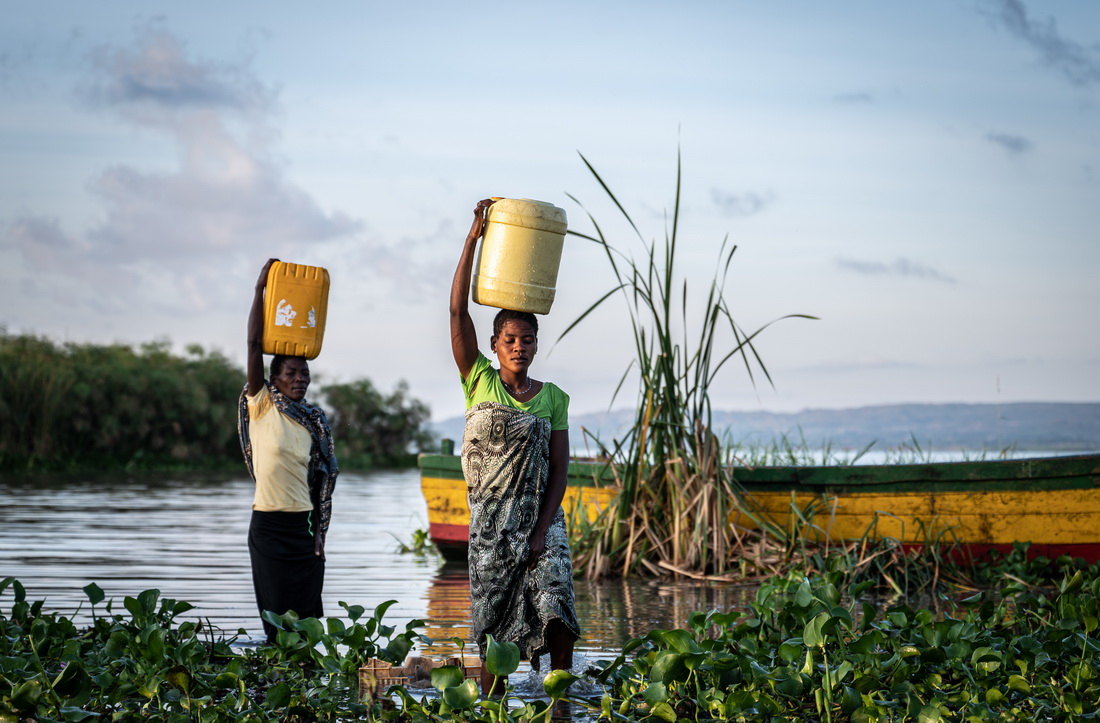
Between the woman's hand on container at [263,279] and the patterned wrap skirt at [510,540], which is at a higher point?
the woman's hand on container at [263,279]

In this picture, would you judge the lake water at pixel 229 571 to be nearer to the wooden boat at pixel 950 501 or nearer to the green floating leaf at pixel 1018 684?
the wooden boat at pixel 950 501

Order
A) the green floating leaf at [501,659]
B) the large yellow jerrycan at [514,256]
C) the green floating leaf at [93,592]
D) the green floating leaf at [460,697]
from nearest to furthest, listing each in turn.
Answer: the green floating leaf at [460,697], the green floating leaf at [501,659], the large yellow jerrycan at [514,256], the green floating leaf at [93,592]

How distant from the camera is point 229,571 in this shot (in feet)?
25.3

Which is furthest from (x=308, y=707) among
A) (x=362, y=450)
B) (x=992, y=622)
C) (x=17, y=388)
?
(x=362, y=450)

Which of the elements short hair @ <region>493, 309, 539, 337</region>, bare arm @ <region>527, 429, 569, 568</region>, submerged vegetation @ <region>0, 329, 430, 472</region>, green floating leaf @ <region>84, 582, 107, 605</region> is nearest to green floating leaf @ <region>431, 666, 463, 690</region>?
bare arm @ <region>527, 429, 569, 568</region>

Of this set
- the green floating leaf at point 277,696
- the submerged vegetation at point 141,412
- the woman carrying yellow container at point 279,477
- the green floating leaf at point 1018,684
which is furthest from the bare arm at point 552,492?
the submerged vegetation at point 141,412

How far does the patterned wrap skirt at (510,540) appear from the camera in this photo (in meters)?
3.76

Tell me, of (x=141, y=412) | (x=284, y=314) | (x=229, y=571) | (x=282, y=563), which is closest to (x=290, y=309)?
(x=284, y=314)

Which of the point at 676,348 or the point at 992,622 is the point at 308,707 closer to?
the point at 992,622

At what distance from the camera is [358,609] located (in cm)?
415

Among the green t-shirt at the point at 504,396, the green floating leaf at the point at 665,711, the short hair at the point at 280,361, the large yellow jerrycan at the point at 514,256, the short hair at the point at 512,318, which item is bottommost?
the green floating leaf at the point at 665,711

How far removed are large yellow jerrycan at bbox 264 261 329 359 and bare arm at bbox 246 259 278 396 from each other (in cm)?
2

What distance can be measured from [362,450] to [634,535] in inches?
962

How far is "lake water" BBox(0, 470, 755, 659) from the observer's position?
585cm
